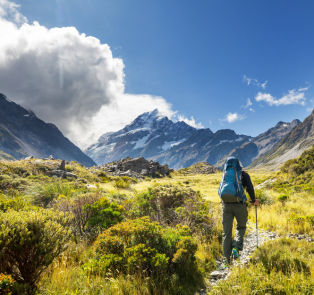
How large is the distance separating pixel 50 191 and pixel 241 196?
29.7 ft

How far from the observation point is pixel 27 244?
2562 mm

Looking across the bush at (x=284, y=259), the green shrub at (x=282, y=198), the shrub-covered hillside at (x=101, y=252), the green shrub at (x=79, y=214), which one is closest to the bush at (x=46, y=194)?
the green shrub at (x=79, y=214)

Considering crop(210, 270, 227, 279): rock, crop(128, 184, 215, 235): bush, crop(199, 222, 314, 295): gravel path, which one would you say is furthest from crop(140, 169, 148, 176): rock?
crop(210, 270, 227, 279): rock

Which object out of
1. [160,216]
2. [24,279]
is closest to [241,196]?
[160,216]

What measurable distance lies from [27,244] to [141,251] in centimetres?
214

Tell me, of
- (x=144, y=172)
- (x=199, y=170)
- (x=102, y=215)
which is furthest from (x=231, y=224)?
(x=199, y=170)

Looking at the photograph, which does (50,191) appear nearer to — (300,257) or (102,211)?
(102,211)

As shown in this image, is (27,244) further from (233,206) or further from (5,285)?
(233,206)

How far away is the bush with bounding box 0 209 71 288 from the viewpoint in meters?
2.45

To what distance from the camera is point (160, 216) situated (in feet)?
23.0

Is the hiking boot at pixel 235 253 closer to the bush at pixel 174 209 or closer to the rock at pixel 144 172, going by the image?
the bush at pixel 174 209

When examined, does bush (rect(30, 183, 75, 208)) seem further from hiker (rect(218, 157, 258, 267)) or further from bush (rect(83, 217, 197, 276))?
hiker (rect(218, 157, 258, 267))

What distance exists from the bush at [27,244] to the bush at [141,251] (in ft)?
3.40

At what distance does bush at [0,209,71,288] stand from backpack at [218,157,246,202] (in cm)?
399
